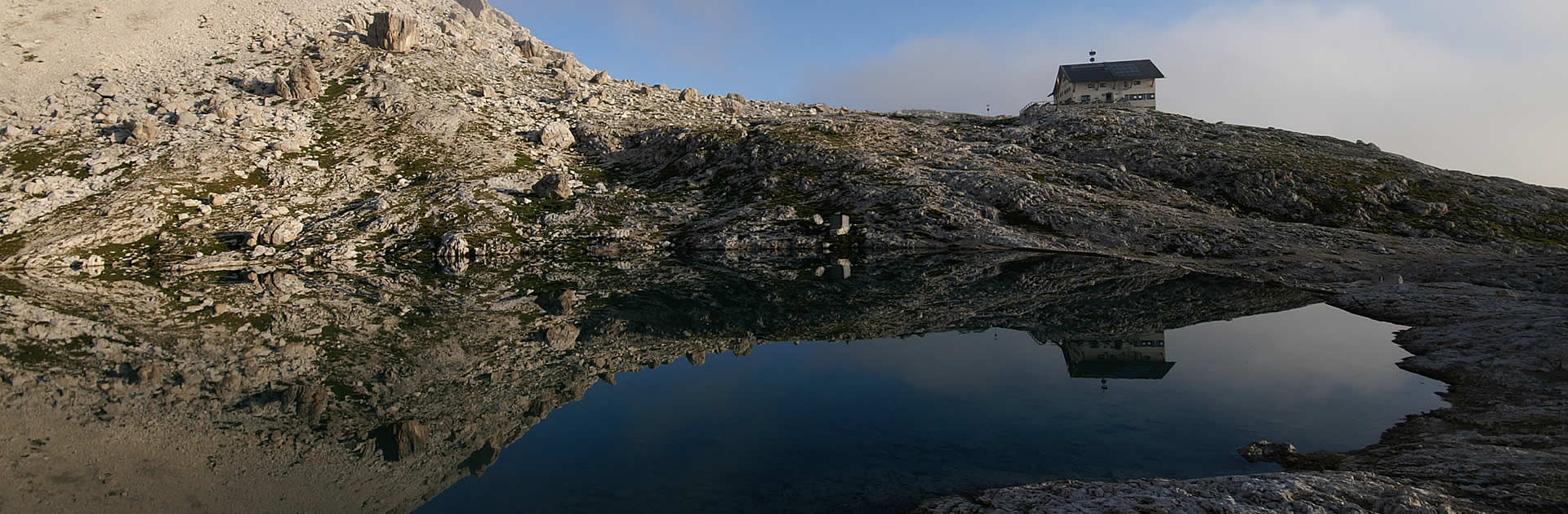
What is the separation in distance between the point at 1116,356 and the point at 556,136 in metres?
96.9

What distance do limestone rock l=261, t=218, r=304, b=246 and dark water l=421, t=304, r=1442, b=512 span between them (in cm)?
7049

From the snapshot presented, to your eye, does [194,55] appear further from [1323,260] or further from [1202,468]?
[1323,260]

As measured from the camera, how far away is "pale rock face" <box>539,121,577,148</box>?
353ft

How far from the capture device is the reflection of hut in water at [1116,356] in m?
27.4

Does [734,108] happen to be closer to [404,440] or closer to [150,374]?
[150,374]

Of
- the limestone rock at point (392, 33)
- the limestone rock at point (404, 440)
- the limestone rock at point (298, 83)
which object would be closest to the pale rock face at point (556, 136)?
the limestone rock at point (392, 33)

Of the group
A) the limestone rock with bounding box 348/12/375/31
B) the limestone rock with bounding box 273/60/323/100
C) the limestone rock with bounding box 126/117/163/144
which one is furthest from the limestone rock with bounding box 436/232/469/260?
the limestone rock with bounding box 348/12/375/31

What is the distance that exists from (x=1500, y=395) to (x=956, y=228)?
59.6m

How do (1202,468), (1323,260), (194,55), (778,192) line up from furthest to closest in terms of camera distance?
1. (194,55)
2. (778,192)
3. (1323,260)
4. (1202,468)

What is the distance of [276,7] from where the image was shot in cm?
12531

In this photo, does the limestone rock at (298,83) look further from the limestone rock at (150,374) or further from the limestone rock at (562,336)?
the limestone rock at (562,336)

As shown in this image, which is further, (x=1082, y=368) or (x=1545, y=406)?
(x=1082, y=368)

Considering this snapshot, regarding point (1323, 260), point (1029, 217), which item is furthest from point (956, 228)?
point (1323, 260)

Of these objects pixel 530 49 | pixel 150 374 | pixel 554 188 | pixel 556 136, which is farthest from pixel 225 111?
pixel 150 374
